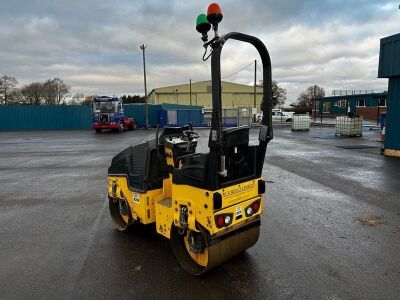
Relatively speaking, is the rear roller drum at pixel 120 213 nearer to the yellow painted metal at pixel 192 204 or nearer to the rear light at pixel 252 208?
the yellow painted metal at pixel 192 204

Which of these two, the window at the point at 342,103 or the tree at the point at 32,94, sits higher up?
the tree at the point at 32,94

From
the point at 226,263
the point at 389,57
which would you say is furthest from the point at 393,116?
the point at 226,263

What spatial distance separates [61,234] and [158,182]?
75.1 inches

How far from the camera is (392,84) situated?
1226 cm

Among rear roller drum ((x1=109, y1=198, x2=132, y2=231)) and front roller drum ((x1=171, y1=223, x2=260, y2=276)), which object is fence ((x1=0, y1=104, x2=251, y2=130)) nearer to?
rear roller drum ((x1=109, y1=198, x2=132, y2=231))

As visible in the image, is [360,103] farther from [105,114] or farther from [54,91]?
[54,91]

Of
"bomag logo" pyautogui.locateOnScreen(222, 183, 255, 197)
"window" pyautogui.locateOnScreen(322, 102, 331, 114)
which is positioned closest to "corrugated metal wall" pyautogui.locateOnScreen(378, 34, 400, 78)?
"bomag logo" pyautogui.locateOnScreen(222, 183, 255, 197)

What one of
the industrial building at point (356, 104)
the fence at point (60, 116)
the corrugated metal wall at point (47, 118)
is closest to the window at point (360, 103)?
the industrial building at point (356, 104)

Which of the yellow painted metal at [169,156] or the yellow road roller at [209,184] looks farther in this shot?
the yellow painted metal at [169,156]

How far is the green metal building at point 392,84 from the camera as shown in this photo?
11664 mm

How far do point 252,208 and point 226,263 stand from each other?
2.58ft

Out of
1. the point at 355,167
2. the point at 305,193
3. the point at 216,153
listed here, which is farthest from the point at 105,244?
the point at 355,167

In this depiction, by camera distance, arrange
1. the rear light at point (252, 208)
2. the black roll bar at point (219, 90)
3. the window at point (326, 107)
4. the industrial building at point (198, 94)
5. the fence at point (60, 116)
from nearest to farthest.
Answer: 1. the black roll bar at point (219, 90)
2. the rear light at point (252, 208)
3. the fence at point (60, 116)
4. the window at point (326, 107)
5. the industrial building at point (198, 94)

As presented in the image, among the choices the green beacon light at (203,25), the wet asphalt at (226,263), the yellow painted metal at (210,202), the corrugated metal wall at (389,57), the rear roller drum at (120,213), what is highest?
the corrugated metal wall at (389,57)
